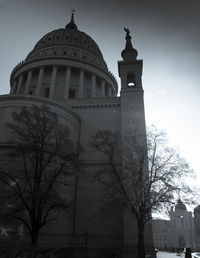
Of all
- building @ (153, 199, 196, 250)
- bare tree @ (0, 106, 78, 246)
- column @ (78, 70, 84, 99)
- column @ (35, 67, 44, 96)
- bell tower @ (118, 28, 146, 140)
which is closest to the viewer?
bare tree @ (0, 106, 78, 246)

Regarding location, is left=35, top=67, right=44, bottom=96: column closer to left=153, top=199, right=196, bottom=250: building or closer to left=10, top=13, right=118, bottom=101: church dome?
left=10, top=13, right=118, bottom=101: church dome

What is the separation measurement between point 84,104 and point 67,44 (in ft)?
64.3

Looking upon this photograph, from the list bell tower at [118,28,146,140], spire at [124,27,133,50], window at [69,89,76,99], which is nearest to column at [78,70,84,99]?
window at [69,89,76,99]

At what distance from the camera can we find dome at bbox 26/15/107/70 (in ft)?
138

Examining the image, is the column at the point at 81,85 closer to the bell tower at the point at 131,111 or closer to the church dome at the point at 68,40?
the bell tower at the point at 131,111

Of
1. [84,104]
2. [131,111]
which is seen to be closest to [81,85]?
[84,104]

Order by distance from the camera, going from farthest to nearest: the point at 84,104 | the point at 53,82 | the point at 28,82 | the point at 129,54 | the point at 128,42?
the point at 28,82
the point at 53,82
the point at 128,42
the point at 129,54
the point at 84,104

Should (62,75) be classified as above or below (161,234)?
above

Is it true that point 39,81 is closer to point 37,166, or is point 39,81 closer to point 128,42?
point 128,42

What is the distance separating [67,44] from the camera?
141 feet

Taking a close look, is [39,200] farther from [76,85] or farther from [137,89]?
[76,85]

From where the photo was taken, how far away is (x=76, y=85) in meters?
36.7

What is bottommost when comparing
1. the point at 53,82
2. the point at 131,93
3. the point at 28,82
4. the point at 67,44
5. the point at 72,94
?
the point at 131,93

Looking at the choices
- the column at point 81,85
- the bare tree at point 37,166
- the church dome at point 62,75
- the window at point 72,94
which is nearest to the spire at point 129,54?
the church dome at point 62,75
